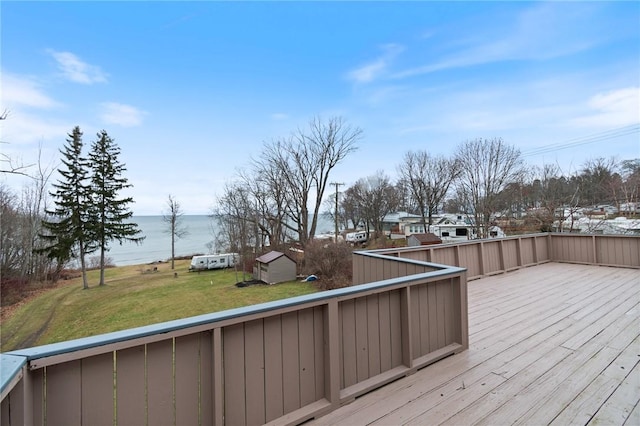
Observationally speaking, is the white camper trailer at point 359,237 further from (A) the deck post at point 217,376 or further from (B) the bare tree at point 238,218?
(A) the deck post at point 217,376

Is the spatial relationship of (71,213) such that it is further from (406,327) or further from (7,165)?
(406,327)

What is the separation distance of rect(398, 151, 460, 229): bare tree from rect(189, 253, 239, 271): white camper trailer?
2106 centimetres

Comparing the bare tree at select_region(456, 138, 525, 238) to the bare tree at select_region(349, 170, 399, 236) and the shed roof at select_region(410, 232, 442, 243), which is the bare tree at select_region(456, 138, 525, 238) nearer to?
the shed roof at select_region(410, 232, 442, 243)

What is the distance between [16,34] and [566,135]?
2775cm

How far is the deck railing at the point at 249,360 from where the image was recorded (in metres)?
1.22

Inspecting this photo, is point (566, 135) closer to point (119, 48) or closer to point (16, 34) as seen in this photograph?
point (119, 48)

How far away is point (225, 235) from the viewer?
1016 inches

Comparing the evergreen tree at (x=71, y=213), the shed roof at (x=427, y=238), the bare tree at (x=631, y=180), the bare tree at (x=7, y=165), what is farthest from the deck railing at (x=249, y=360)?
the evergreen tree at (x=71, y=213)

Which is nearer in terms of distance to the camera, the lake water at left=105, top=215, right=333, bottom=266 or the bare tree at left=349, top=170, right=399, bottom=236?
the lake water at left=105, top=215, right=333, bottom=266

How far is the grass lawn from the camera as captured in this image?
12.5 m

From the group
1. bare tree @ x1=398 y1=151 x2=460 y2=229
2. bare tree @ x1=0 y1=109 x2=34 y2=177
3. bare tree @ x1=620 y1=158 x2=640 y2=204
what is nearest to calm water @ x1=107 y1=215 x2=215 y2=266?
bare tree @ x1=0 y1=109 x2=34 y2=177

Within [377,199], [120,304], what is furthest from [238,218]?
[377,199]

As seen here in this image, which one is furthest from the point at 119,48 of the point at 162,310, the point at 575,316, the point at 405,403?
the point at 575,316

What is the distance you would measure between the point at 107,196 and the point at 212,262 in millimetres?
9783
